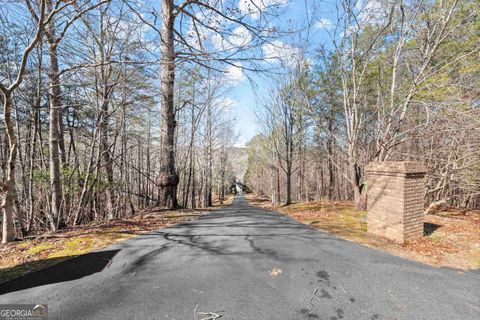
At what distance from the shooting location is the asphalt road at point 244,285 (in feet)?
5.44

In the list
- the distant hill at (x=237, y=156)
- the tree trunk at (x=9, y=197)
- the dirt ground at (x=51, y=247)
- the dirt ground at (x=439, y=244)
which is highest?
the distant hill at (x=237, y=156)

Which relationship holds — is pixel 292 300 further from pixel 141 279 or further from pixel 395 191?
pixel 395 191

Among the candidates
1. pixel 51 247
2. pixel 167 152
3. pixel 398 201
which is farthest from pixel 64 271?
pixel 398 201

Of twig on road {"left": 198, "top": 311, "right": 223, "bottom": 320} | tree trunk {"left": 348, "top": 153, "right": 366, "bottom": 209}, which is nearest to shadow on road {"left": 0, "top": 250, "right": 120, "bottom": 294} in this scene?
twig on road {"left": 198, "top": 311, "right": 223, "bottom": 320}

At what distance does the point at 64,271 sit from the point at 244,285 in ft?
6.76

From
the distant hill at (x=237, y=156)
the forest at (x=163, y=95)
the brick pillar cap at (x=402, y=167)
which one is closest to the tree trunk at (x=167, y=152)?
the forest at (x=163, y=95)

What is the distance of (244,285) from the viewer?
2.02 m

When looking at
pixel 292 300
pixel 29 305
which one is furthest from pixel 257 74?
pixel 29 305

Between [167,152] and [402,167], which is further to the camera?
[167,152]

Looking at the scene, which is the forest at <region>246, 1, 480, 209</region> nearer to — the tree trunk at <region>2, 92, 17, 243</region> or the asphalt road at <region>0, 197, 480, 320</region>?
the asphalt road at <region>0, 197, 480, 320</region>

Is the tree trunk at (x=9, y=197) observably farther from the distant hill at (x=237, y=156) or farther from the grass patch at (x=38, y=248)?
the distant hill at (x=237, y=156)

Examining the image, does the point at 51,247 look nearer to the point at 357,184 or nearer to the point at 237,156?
the point at 357,184

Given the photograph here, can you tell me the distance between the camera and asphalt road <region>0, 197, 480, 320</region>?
1.66 m

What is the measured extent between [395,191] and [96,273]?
4984 mm
